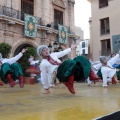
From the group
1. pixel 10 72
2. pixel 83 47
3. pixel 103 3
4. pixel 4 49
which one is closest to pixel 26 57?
pixel 4 49

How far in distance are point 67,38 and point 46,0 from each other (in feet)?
12.2

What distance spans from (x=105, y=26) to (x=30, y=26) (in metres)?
10.1

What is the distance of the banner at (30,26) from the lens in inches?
663

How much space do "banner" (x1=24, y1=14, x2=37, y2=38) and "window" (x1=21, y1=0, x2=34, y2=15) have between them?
3.47 ft

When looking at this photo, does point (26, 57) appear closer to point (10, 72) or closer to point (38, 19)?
point (38, 19)

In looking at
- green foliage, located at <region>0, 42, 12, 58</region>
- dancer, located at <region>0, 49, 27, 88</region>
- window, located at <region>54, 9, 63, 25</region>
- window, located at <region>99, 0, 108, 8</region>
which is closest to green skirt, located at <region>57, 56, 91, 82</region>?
dancer, located at <region>0, 49, 27, 88</region>

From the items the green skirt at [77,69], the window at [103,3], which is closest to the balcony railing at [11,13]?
the window at [103,3]

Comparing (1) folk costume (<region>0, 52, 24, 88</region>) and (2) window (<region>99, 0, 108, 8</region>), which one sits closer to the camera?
(1) folk costume (<region>0, 52, 24, 88</region>)

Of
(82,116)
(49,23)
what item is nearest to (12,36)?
(49,23)

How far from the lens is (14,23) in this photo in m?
16.0

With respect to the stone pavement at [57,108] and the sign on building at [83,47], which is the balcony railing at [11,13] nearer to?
the stone pavement at [57,108]

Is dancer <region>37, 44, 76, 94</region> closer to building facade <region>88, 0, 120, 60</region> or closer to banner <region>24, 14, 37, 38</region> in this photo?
banner <region>24, 14, 37, 38</region>

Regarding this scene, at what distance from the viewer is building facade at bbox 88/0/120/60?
22953 millimetres

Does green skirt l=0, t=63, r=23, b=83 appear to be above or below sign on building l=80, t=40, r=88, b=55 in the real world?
below
